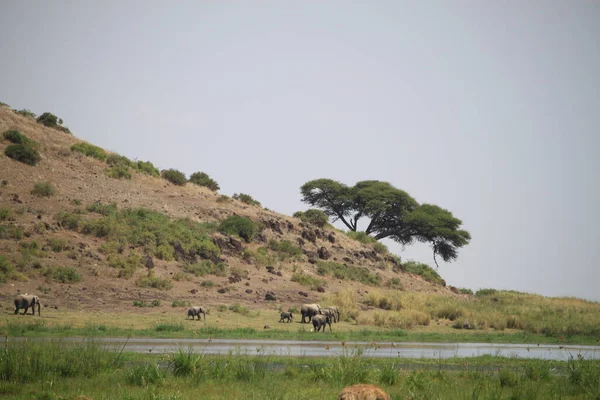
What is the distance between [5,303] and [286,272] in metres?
28.1

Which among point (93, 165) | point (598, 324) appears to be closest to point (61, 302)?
point (93, 165)

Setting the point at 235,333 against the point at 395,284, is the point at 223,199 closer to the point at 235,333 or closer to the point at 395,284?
the point at 395,284

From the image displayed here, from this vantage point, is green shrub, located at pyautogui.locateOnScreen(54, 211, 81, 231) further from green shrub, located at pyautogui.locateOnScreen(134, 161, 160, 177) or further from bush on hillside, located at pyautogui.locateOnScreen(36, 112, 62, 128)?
bush on hillside, located at pyautogui.locateOnScreen(36, 112, 62, 128)

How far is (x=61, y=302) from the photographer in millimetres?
39719

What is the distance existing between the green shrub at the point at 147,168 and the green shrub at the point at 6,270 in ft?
105

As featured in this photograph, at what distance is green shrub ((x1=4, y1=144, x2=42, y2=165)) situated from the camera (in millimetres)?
60812

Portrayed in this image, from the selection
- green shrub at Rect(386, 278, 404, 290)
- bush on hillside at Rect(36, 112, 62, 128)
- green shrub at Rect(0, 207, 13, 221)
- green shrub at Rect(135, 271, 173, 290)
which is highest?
bush on hillside at Rect(36, 112, 62, 128)

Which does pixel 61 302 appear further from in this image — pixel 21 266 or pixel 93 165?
pixel 93 165

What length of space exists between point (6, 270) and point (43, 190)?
1572 centimetres

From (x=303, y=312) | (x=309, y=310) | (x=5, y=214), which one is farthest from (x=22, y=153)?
(x=309, y=310)

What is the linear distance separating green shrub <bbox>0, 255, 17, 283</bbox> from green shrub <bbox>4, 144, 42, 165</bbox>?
20305 mm

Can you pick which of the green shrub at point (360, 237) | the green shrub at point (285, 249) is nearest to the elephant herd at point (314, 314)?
the green shrub at point (285, 249)

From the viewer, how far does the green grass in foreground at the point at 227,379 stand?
14352 mm

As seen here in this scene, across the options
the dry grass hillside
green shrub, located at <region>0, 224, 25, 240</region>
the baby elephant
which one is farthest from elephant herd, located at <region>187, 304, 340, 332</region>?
the baby elephant
